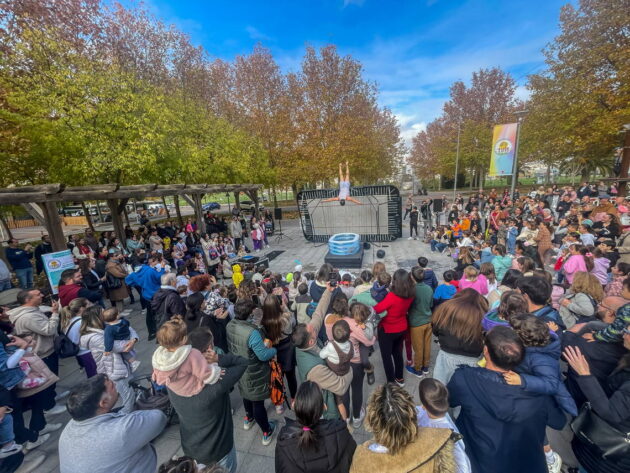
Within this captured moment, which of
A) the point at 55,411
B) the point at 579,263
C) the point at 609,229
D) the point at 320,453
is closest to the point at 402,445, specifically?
the point at 320,453

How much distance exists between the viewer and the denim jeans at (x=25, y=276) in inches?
332

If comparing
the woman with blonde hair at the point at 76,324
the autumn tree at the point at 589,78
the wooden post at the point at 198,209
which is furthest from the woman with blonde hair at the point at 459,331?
the autumn tree at the point at 589,78

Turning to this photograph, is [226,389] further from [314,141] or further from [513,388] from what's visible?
[314,141]

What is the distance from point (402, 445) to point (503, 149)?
15.0m

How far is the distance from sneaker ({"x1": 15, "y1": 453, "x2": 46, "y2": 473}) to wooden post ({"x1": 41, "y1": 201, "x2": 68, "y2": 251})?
6066 mm

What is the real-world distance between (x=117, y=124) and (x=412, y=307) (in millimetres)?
12115

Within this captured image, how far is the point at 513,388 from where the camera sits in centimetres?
189

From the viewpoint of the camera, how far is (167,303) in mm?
4512

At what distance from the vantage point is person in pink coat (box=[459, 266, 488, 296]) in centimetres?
431

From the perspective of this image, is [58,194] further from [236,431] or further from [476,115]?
[476,115]

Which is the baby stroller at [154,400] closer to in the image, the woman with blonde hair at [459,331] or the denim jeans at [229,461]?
the denim jeans at [229,461]

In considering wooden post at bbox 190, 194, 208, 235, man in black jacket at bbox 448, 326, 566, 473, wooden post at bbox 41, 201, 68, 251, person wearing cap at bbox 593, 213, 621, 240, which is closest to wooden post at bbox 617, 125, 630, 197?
person wearing cap at bbox 593, 213, 621, 240

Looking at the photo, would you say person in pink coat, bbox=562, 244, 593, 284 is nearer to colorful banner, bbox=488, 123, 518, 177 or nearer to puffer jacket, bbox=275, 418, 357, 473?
puffer jacket, bbox=275, 418, 357, 473

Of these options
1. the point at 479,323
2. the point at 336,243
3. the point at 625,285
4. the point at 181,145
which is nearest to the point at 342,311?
the point at 479,323
